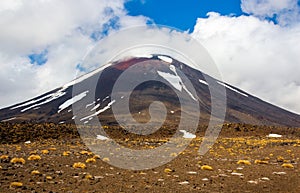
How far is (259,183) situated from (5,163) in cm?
1139

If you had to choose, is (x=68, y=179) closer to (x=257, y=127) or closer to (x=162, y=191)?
(x=162, y=191)

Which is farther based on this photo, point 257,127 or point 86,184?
point 257,127

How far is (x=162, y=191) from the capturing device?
12031mm

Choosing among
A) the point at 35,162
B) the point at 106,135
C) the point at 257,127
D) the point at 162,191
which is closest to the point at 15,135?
the point at 106,135

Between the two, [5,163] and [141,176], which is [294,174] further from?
[5,163]

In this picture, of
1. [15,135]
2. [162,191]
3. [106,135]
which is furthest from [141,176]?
[106,135]

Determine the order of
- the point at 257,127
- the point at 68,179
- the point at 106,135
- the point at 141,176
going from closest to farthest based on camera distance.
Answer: the point at 68,179
the point at 141,176
the point at 106,135
the point at 257,127

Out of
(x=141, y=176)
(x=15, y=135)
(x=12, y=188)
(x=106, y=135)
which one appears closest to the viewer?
(x=12, y=188)

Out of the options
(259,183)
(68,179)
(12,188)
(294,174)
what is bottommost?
(12,188)

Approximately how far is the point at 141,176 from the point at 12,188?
551 cm

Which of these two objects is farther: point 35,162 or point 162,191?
point 35,162

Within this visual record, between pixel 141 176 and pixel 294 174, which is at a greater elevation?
pixel 294 174

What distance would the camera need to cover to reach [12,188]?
11.4 metres

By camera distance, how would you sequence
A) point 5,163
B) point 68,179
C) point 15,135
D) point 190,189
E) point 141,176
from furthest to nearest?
point 15,135
point 5,163
point 141,176
point 68,179
point 190,189
